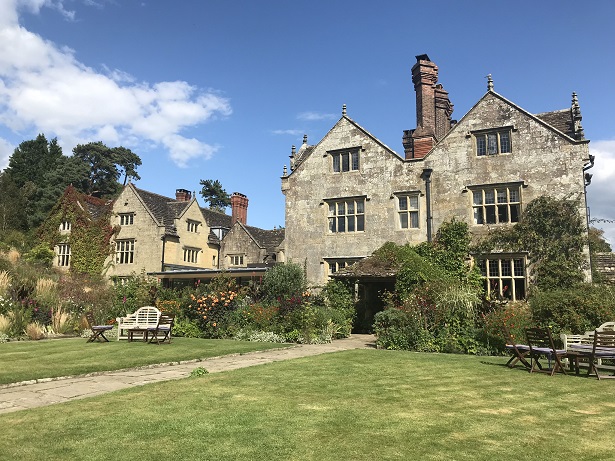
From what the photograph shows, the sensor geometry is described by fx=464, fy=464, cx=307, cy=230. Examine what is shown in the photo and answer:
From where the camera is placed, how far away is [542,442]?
4.66m

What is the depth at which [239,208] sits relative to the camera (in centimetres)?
3797

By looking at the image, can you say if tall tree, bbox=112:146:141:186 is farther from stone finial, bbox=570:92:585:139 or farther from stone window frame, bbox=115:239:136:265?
stone finial, bbox=570:92:585:139

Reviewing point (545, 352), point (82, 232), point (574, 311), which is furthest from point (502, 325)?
point (82, 232)

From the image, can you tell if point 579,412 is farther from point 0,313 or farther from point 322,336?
point 0,313

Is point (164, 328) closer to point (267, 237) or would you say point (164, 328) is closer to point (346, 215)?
point (346, 215)

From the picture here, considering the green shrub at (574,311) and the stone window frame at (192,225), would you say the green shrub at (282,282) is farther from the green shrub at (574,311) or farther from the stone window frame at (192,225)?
the stone window frame at (192,225)

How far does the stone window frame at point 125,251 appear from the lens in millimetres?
33156

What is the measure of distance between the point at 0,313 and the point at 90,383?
37.2 feet

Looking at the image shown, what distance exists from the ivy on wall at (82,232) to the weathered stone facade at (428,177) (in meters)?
16.4

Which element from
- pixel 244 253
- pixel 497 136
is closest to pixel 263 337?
pixel 497 136

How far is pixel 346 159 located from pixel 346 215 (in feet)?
9.64

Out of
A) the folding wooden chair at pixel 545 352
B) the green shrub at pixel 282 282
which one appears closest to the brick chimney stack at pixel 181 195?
the green shrub at pixel 282 282

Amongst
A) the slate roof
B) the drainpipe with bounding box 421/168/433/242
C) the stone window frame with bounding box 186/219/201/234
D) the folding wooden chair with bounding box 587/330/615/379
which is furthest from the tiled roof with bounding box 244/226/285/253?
the folding wooden chair with bounding box 587/330/615/379

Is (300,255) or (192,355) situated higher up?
(300,255)
